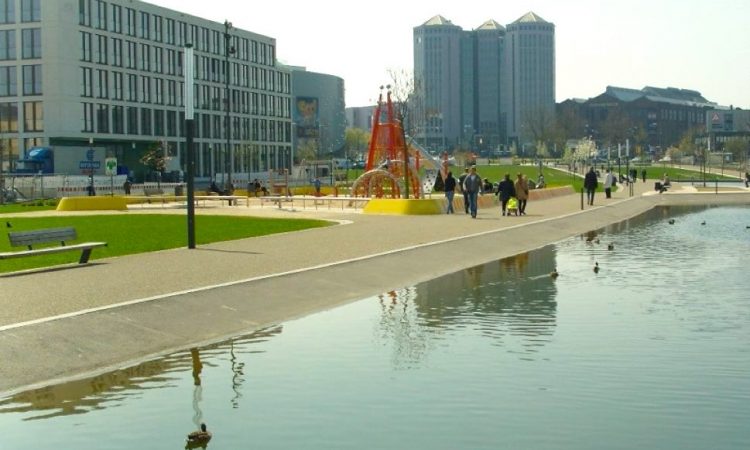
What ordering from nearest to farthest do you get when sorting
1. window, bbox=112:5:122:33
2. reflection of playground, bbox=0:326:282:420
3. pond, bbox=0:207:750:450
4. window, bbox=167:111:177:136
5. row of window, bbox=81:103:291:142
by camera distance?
pond, bbox=0:207:750:450
reflection of playground, bbox=0:326:282:420
row of window, bbox=81:103:291:142
window, bbox=112:5:122:33
window, bbox=167:111:177:136

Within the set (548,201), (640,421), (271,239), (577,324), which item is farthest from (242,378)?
(548,201)

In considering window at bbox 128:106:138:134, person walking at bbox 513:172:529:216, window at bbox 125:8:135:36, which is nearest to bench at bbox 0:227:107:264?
person walking at bbox 513:172:529:216

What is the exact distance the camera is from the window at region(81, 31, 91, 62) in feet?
287

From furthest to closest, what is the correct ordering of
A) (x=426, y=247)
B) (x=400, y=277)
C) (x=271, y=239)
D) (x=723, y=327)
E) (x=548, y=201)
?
1. (x=548, y=201)
2. (x=271, y=239)
3. (x=426, y=247)
4. (x=400, y=277)
5. (x=723, y=327)

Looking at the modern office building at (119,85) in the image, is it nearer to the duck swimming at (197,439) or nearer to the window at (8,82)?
the window at (8,82)

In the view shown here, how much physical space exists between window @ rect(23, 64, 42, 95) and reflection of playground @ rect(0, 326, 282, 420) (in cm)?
7590

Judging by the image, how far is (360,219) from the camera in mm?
38750

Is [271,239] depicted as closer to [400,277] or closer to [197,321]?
[400,277]

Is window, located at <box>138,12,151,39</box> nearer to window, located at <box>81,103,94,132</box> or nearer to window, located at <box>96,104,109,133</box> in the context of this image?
window, located at <box>96,104,109,133</box>

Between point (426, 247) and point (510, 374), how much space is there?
13.9m

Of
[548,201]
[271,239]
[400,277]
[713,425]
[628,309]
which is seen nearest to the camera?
[713,425]

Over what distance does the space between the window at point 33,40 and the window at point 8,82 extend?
1.95m

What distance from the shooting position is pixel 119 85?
3659 inches

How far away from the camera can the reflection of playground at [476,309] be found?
14734 millimetres
